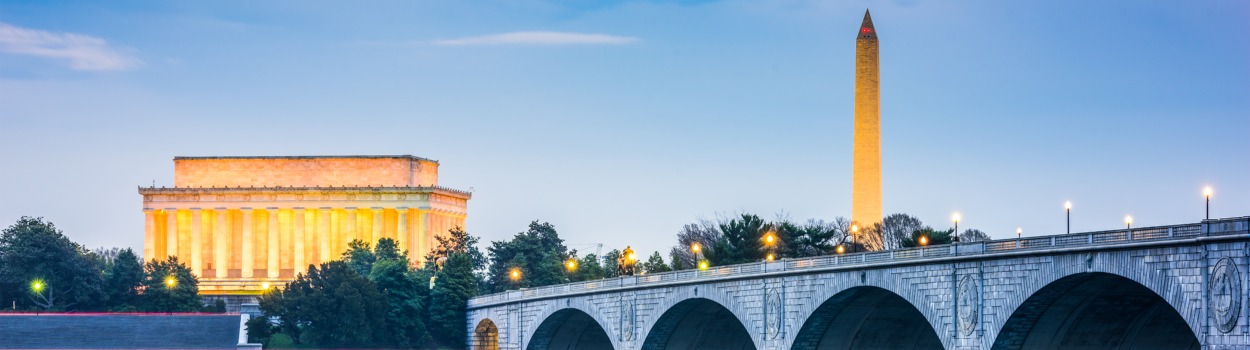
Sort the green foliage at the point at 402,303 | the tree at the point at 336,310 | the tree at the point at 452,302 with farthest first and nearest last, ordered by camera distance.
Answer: the tree at the point at 452,302 < the green foliage at the point at 402,303 < the tree at the point at 336,310

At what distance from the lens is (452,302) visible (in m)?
151

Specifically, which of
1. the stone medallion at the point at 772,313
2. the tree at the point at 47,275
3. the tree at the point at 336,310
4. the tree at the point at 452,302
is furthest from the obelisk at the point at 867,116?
the tree at the point at 47,275

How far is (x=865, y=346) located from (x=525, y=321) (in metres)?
42.0

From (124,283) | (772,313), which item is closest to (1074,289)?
(772,313)

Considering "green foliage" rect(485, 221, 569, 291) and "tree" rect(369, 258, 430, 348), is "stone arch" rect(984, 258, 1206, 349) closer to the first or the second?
"tree" rect(369, 258, 430, 348)

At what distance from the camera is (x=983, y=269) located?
76625 millimetres

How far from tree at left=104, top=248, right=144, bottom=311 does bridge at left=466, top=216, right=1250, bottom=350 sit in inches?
2137

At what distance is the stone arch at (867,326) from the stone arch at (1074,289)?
14.6m

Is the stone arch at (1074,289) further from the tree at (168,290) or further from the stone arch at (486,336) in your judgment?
the tree at (168,290)

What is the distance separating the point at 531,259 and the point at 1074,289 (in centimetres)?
10768

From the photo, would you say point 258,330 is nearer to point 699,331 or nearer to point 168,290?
point 168,290

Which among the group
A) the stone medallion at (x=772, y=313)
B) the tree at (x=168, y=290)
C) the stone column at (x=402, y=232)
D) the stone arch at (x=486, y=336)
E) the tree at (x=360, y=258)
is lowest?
the stone arch at (x=486, y=336)

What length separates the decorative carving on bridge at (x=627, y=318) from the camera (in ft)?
367

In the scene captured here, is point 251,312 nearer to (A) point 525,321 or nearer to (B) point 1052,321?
(A) point 525,321
